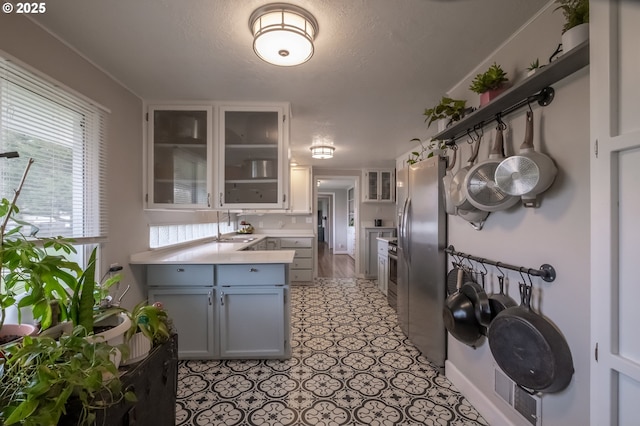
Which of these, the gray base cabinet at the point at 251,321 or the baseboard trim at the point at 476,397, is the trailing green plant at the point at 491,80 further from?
the gray base cabinet at the point at 251,321

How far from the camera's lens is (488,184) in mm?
1398

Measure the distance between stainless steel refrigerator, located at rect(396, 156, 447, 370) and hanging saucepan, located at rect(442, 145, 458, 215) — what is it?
2.5 inches

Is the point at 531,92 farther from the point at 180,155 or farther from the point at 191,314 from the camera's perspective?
the point at 191,314

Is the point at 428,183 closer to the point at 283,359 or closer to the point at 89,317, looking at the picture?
the point at 283,359

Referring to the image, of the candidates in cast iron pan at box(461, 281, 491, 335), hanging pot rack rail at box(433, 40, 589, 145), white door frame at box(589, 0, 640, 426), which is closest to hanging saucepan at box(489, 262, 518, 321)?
cast iron pan at box(461, 281, 491, 335)

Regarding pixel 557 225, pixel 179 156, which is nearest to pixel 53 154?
pixel 179 156

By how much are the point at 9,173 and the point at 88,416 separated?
1195 millimetres

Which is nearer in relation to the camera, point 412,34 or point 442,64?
point 412,34

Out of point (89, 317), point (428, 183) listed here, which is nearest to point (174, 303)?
point (89, 317)

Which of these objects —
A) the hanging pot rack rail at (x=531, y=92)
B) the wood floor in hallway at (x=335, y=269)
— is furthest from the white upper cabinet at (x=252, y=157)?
the wood floor in hallway at (x=335, y=269)

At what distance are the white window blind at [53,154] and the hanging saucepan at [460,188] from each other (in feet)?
7.52

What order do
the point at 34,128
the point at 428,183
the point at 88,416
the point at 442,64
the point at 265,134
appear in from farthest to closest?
the point at 265,134, the point at 428,183, the point at 442,64, the point at 34,128, the point at 88,416

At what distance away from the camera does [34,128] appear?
4.35 ft

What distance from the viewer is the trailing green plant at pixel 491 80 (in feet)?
4.48
